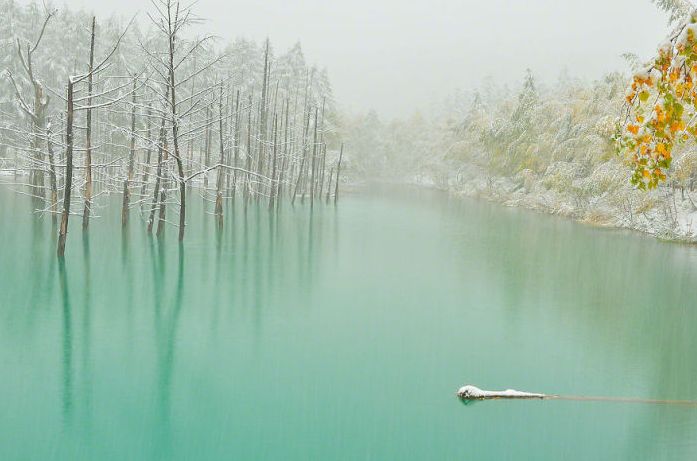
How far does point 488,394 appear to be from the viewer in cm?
930

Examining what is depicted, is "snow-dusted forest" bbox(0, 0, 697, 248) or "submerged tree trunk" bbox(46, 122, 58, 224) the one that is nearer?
"submerged tree trunk" bbox(46, 122, 58, 224)

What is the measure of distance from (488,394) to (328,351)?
3450mm

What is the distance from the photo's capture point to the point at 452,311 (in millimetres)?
15023

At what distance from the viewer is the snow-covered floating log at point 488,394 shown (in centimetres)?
927

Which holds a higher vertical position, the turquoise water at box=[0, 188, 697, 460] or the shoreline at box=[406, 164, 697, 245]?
the shoreline at box=[406, 164, 697, 245]

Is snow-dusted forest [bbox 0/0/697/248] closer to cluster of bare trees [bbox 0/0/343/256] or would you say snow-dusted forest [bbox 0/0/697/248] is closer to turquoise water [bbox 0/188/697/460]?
cluster of bare trees [bbox 0/0/343/256]

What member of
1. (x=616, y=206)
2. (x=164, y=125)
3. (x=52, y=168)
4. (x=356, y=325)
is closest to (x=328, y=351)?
(x=356, y=325)

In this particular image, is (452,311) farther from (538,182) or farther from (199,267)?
(538,182)

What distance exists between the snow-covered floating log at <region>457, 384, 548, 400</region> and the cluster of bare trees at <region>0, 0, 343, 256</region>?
13261 millimetres

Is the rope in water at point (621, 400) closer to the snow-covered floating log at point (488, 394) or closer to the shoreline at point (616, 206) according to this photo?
the snow-covered floating log at point (488, 394)

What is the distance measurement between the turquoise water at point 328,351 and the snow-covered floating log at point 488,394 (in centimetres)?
14

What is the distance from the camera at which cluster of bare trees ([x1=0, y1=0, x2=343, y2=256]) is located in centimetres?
2289

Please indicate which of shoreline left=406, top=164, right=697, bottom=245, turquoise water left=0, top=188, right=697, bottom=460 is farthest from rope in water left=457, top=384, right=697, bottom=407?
shoreline left=406, top=164, right=697, bottom=245

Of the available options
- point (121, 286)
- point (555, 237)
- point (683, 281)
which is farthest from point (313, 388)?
point (555, 237)
